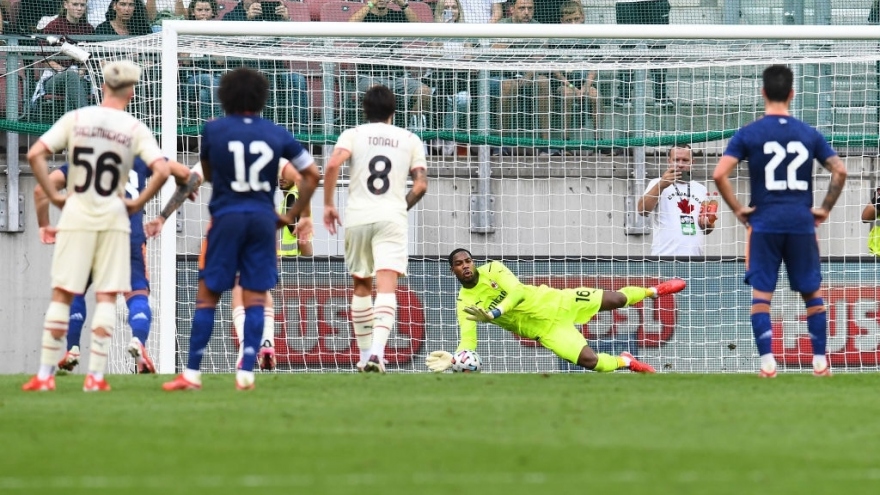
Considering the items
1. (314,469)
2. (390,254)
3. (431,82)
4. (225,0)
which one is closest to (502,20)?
(431,82)

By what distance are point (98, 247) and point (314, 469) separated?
12.2 feet

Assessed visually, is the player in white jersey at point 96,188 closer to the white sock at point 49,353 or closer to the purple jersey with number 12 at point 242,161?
the white sock at point 49,353

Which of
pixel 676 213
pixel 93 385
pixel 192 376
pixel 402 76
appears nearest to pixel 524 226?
pixel 676 213

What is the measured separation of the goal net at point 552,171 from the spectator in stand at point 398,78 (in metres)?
0.03

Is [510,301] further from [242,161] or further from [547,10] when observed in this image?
[242,161]

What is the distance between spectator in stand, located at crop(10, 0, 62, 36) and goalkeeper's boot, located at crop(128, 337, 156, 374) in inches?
236

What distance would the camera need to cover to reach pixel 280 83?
17734 mm

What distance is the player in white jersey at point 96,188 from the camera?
9.63 metres

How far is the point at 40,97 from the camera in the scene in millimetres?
17641

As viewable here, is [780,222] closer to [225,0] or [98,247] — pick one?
A: [98,247]

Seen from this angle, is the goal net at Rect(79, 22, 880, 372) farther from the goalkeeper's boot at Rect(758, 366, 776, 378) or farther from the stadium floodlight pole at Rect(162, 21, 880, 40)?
the goalkeeper's boot at Rect(758, 366, 776, 378)

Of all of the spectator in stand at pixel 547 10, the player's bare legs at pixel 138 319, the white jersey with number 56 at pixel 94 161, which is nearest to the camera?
the white jersey with number 56 at pixel 94 161

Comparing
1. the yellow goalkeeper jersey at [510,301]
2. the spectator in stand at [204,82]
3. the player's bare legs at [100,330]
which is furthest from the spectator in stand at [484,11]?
the player's bare legs at [100,330]

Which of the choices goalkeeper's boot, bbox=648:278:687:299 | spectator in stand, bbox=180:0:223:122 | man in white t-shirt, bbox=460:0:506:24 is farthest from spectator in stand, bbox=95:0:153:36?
goalkeeper's boot, bbox=648:278:687:299
